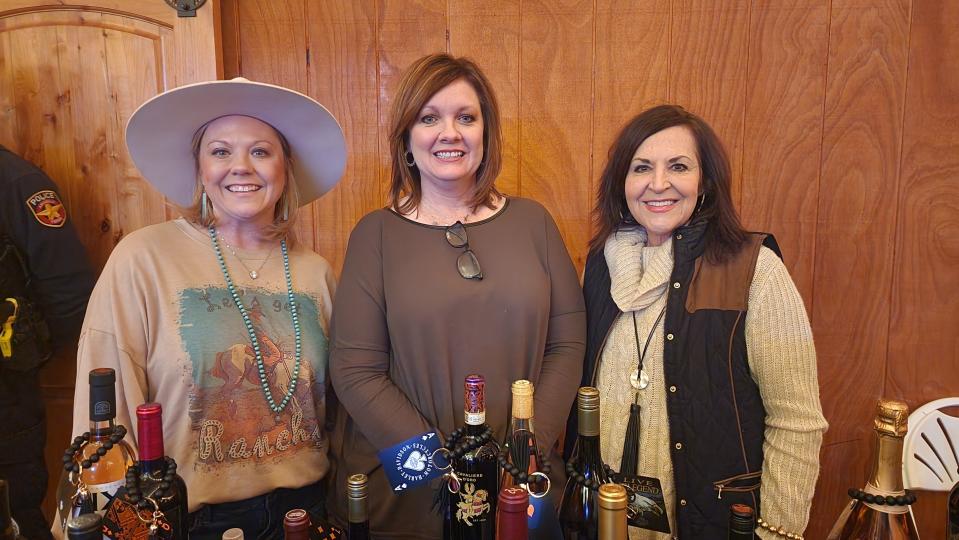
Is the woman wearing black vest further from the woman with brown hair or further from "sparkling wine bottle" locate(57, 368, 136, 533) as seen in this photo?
"sparkling wine bottle" locate(57, 368, 136, 533)

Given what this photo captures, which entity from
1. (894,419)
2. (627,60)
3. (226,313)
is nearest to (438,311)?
(226,313)

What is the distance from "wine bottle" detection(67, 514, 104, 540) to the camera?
56cm

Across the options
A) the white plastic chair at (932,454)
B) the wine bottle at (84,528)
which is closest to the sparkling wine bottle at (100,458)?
the wine bottle at (84,528)

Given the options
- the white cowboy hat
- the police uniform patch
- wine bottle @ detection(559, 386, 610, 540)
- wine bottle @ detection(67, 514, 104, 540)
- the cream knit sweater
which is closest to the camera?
wine bottle @ detection(67, 514, 104, 540)

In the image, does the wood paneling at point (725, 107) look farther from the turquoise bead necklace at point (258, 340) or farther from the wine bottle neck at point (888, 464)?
the wine bottle neck at point (888, 464)

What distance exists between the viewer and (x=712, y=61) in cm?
181

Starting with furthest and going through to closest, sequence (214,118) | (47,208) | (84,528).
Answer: (47,208) < (214,118) < (84,528)

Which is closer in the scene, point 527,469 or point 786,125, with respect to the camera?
point 527,469

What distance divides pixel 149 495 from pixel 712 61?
1777mm

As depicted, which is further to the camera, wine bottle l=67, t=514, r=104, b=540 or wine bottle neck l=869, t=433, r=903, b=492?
wine bottle neck l=869, t=433, r=903, b=492

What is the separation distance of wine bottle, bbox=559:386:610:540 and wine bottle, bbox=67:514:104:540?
1.77 ft

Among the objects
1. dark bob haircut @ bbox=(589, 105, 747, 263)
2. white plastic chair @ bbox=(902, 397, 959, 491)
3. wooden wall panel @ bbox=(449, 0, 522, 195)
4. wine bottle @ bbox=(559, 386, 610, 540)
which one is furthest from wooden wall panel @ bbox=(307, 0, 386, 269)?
white plastic chair @ bbox=(902, 397, 959, 491)

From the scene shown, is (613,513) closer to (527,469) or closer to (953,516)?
(527,469)

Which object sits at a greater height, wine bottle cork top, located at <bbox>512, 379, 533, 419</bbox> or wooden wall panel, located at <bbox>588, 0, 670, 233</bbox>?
wooden wall panel, located at <bbox>588, 0, 670, 233</bbox>
